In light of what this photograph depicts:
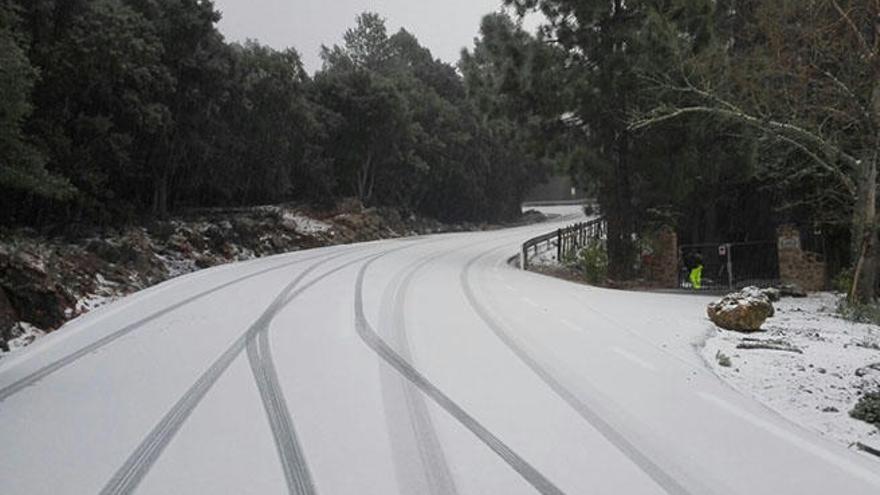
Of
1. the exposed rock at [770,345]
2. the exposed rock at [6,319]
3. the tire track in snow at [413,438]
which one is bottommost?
the exposed rock at [770,345]

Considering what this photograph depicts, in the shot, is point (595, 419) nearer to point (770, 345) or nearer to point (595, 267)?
point (770, 345)

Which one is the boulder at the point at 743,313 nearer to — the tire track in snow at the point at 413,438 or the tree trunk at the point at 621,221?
the tire track in snow at the point at 413,438

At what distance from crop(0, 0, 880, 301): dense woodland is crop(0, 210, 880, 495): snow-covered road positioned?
17.2 ft

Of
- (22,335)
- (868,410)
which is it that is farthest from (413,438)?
(22,335)

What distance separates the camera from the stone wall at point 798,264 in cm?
1409

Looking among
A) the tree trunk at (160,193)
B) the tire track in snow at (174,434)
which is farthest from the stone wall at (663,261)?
the tree trunk at (160,193)

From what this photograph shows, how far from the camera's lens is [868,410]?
5484 millimetres

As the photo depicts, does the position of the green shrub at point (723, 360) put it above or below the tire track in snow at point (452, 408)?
below

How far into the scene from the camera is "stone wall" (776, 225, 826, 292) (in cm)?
1409

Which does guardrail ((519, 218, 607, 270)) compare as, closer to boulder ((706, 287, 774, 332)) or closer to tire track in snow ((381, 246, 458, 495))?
boulder ((706, 287, 774, 332))

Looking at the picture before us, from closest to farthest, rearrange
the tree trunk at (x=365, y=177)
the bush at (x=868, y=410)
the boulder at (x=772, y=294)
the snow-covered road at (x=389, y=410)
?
the snow-covered road at (x=389, y=410)
the bush at (x=868, y=410)
the boulder at (x=772, y=294)
the tree trunk at (x=365, y=177)

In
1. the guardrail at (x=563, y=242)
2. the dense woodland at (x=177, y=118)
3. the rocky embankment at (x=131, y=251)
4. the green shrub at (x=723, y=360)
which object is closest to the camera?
the green shrub at (x=723, y=360)

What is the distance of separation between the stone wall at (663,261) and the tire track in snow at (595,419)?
28.5 ft

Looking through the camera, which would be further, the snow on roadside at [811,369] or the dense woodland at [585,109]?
the dense woodland at [585,109]
